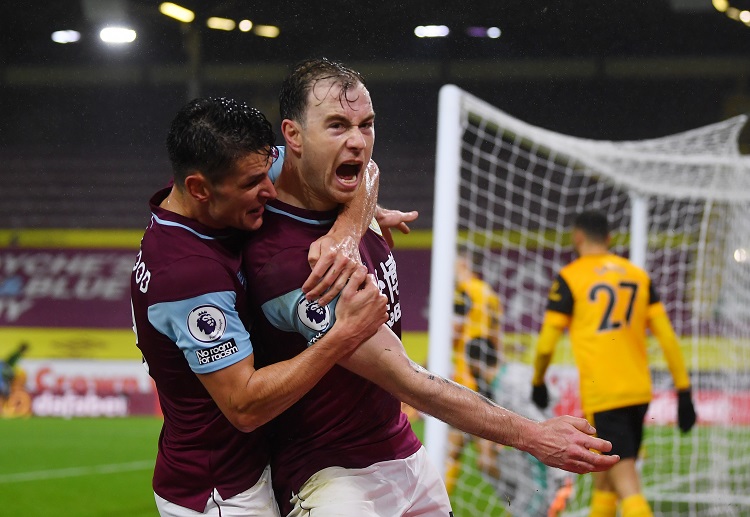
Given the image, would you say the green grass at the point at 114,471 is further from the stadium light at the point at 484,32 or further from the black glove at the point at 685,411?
the stadium light at the point at 484,32

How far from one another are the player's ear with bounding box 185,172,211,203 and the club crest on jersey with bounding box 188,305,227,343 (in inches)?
10.3

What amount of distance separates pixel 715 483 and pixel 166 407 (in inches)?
195

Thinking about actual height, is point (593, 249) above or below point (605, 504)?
above

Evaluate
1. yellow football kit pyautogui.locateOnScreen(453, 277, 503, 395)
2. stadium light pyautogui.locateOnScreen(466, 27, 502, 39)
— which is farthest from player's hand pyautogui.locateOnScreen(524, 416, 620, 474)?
stadium light pyautogui.locateOnScreen(466, 27, 502, 39)

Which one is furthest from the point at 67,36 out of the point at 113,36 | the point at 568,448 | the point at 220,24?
the point at 568,448

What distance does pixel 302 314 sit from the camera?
81.7 inches

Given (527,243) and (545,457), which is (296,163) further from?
(527,243)

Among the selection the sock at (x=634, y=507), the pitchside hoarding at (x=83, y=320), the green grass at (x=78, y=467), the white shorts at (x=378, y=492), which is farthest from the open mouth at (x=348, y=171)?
the pitchside hoarding at (x=83, y=320)

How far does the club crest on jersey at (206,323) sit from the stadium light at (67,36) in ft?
24.6

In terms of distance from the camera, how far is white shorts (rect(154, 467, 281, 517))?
2232 mm

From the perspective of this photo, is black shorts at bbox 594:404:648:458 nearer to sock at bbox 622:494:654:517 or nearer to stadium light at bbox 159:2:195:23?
sock at bbox 622:494:654:517

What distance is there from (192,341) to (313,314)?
273 millimetres

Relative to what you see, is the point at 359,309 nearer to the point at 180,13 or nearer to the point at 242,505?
the point at 242,505

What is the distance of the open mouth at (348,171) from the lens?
2279 mm
